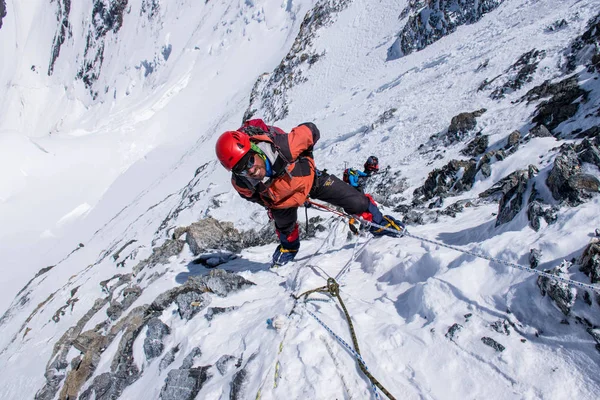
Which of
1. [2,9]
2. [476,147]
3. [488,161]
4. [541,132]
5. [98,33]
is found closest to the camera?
[541,132]

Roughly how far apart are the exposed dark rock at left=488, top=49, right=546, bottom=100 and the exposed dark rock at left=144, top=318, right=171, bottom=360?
343 inches

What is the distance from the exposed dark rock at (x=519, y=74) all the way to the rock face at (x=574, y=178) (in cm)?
608

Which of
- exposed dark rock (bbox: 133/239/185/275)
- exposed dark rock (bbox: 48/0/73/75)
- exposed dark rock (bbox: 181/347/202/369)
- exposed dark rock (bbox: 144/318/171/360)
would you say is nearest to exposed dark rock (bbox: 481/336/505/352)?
exposed dark rock (bbox: 181/347/202/369)

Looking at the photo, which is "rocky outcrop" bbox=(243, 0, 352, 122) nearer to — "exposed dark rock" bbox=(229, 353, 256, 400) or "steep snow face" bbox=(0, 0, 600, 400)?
"steep snow face" bbox=(0, 0, 600, 400)

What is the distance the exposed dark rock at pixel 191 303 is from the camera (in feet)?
14.1

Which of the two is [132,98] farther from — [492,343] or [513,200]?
[492,343]

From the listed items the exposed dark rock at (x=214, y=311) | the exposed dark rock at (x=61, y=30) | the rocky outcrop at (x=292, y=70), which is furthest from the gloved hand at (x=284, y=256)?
the exposed dark rock at (x=61, y=30)

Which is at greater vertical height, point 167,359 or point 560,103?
point 167,359

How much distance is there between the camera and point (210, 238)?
24.2 ft

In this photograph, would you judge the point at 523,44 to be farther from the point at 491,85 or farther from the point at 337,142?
the point at 337,142

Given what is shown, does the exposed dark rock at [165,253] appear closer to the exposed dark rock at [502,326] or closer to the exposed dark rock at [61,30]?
the exposed dark rock at [502,326]

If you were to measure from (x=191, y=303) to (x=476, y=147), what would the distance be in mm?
6032

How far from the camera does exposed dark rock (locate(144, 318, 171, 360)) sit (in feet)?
13.4

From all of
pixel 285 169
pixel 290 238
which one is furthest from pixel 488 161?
pixel 285 169
